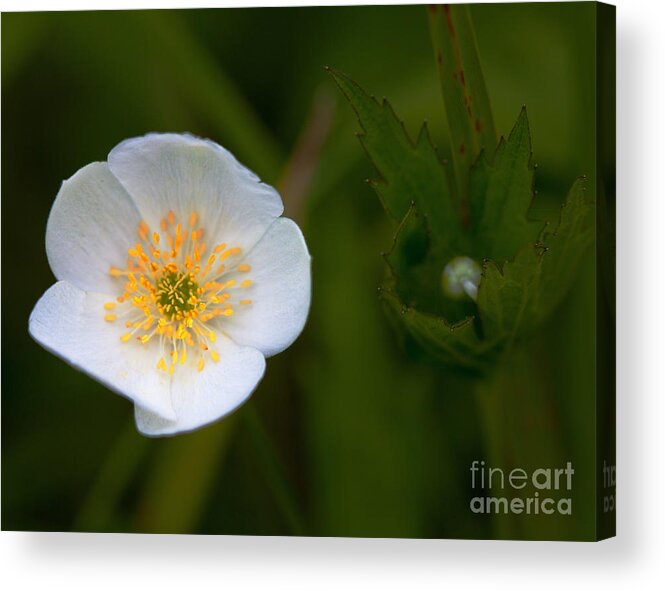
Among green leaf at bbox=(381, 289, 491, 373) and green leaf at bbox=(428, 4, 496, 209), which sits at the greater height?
green leaf at bbox=(428, 4, 496, 209)

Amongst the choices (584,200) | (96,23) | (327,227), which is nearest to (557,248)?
(584,200)

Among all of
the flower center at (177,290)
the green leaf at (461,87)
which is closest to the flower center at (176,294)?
the flower center at (177,290)

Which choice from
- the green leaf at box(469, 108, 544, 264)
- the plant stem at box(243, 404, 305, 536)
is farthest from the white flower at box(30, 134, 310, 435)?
the green leaf at box(469, 108, 544, 264)

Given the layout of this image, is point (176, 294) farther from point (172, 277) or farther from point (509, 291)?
point (509, 291)

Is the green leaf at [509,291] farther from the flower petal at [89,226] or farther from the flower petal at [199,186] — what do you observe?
the flower petal at [89,226]

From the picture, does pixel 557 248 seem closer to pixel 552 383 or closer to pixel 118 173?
pixel 552 383

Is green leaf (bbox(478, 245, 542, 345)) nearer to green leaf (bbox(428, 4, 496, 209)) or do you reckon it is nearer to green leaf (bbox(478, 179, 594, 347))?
green leaf (bbox(478, 179, 594, 347))

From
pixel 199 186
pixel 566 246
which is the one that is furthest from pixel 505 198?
pixel 199 186

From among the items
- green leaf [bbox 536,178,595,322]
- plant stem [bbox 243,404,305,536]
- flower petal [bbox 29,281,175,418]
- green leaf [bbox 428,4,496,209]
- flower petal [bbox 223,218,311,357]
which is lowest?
plant stem [bbox 243,404,305,536]
